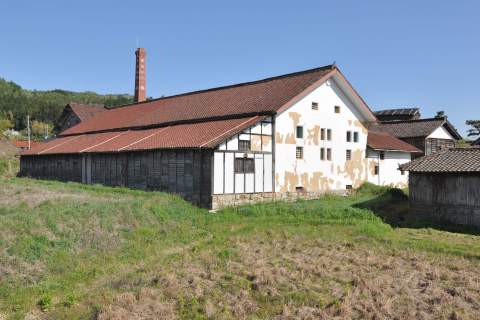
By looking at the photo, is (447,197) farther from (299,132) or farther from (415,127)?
(415,127)

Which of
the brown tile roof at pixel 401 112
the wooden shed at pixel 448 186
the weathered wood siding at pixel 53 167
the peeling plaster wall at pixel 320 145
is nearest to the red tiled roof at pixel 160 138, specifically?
the weathered wood siding at pixel 53 167

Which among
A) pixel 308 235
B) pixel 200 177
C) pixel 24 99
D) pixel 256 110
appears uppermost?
pixel 24 99

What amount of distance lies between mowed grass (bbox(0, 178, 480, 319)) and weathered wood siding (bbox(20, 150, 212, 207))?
3.58 metres

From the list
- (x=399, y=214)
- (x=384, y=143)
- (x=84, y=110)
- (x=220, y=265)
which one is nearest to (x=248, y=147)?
(x=399, y=214)

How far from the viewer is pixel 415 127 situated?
156 feet

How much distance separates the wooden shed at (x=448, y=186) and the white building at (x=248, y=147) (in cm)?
817

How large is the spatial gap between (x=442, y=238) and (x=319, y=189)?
13.1m

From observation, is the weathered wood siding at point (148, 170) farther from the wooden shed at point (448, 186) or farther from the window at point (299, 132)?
the wooden shed at point (448, 186)

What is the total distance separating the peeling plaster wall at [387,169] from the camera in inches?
1412

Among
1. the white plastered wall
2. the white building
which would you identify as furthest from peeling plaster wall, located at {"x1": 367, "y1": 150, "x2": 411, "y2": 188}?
the white plastered wall

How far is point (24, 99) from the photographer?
124312mm

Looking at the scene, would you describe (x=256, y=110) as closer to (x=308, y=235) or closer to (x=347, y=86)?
(x=347, y=86)

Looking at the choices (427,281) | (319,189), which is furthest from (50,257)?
(319,189)

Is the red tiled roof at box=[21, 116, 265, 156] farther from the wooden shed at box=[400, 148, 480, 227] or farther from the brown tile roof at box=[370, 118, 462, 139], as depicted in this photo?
the brown tile roof at box=[370, 118, 462, 139]
